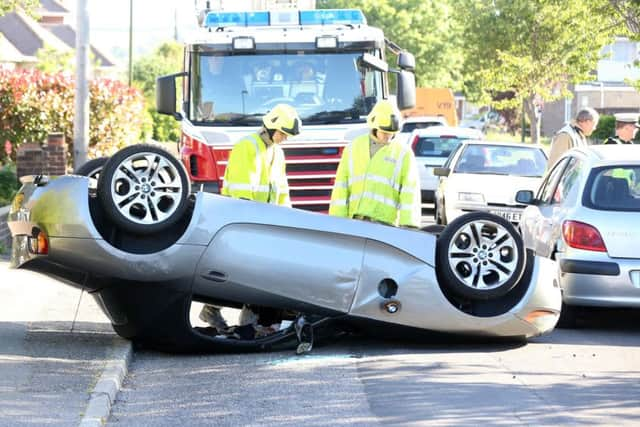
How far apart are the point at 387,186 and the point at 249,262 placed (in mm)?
1387

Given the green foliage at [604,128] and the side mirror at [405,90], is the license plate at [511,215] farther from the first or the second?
the green foliage at [604,128]

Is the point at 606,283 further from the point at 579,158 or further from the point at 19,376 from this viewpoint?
the point at 19,376

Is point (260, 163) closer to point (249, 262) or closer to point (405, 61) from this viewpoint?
point (249, 262)

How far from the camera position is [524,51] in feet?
163

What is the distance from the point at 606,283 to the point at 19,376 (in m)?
4.73

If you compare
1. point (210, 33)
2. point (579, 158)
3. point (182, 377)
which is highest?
point (210, 33)

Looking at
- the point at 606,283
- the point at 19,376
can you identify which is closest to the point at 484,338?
the point at 606,283

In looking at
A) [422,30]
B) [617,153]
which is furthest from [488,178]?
[422,30]

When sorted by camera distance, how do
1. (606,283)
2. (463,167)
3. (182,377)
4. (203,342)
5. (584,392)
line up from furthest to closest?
(463,167)
(606,283)
(203,342)
(182,377)
(584,392)

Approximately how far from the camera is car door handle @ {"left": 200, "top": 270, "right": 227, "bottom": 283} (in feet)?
30.5

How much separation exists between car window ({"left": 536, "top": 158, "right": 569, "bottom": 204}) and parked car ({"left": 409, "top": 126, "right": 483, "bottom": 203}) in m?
12.8

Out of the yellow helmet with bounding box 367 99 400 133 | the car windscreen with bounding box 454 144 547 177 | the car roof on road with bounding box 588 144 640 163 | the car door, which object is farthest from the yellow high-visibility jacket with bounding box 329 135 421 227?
the car windscreen with bounding box 454 144 547 177

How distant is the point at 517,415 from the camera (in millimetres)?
7543

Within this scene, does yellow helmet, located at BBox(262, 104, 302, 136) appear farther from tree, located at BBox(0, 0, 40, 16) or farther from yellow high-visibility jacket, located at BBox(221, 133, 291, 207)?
tree, located at BBox(0, 0, 40, 16)
